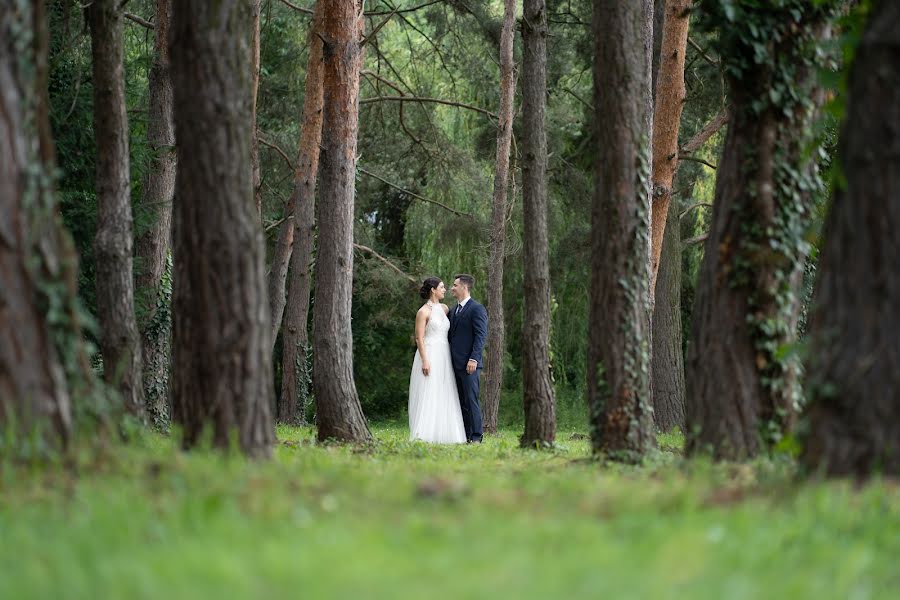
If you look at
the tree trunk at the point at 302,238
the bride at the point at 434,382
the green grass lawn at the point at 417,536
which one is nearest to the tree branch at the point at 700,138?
the bride at the point at 434,382

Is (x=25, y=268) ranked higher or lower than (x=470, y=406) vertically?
higher

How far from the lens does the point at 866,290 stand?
6.00m

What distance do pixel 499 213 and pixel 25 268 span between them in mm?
15755

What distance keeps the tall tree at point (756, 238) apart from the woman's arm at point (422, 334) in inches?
340

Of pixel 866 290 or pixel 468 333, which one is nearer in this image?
pixel 866 290

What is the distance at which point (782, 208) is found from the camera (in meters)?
8.87

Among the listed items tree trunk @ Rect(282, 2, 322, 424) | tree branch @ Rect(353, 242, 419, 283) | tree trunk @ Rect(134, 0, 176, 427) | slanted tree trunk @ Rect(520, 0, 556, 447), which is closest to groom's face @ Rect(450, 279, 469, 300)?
slanted tree trunk @ Rect(520, 0, 556, 447)

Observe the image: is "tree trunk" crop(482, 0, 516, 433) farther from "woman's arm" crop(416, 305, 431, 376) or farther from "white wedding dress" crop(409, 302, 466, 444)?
"woman's arm" crop(416, 305, 431, 376)

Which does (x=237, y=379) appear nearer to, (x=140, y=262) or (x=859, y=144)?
(x=859, y=144)

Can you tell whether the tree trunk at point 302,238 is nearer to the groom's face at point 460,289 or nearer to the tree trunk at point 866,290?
the groom's face at point 460,289

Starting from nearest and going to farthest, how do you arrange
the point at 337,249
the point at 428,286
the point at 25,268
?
the point at 25,268
the point at 337,249
the point at 428,286

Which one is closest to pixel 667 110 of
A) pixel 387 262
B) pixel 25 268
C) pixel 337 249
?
pixel 337 249

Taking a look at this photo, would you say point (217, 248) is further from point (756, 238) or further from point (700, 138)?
point (700, 138)

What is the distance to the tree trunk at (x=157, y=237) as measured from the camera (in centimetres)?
1688
